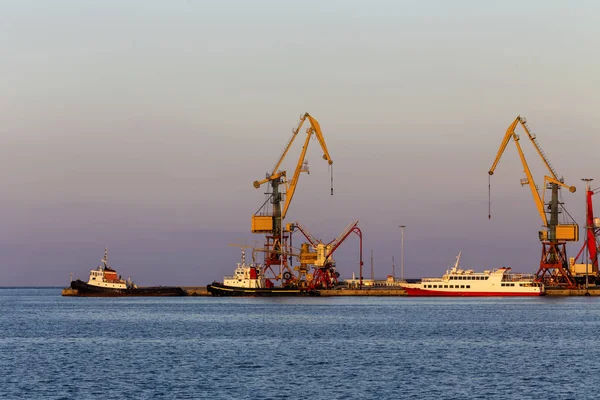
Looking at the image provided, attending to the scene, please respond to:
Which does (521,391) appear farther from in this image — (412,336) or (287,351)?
(412,336)

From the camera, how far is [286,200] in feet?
579

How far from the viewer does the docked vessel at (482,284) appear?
17600 cm

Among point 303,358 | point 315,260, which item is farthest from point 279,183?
point 303,358

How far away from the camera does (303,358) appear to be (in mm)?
64562

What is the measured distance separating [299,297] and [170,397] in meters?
126

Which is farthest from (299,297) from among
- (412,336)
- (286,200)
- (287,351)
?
(287,351)

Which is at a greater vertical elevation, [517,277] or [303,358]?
[517,277]

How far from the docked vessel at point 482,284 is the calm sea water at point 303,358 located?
2633 inches

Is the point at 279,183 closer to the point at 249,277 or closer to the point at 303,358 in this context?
the point at 249,277

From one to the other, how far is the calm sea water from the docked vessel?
219 ft

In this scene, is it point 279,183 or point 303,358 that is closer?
point 303,358

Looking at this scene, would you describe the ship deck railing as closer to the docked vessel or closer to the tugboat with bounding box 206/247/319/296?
the docked vessel

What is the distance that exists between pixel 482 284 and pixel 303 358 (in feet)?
389

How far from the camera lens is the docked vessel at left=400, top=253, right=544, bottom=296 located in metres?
176
